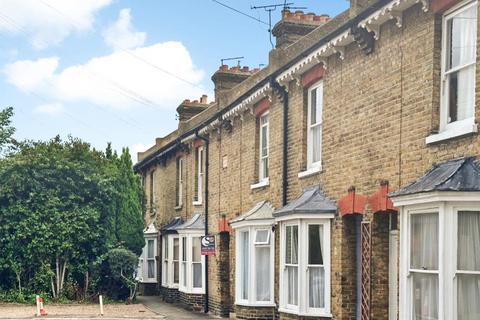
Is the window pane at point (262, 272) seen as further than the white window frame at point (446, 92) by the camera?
Yes

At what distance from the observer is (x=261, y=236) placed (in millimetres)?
18375

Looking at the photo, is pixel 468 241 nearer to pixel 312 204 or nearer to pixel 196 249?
pixel 312 204

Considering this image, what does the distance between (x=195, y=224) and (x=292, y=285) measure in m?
9.52

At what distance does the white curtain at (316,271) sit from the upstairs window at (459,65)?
4.59 metres

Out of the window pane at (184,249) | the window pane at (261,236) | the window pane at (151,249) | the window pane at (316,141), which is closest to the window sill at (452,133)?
the window pane at (316,141)

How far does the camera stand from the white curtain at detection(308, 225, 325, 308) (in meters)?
14.5

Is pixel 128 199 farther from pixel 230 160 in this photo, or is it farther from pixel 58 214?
pixel 230 160

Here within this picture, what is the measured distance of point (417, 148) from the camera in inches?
441

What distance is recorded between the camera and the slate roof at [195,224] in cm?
2453

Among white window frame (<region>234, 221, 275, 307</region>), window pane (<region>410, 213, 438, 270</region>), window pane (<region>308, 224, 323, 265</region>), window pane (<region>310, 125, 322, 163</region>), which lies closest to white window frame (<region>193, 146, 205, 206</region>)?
white window frame (<region>234, 221, 275, 307</region>)

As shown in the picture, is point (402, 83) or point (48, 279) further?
point (48, 279)

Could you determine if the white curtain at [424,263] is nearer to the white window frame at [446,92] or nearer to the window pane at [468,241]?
the window pane at [468,241]

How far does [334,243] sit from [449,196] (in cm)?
483

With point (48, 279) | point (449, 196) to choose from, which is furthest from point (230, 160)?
point (449, 196)
